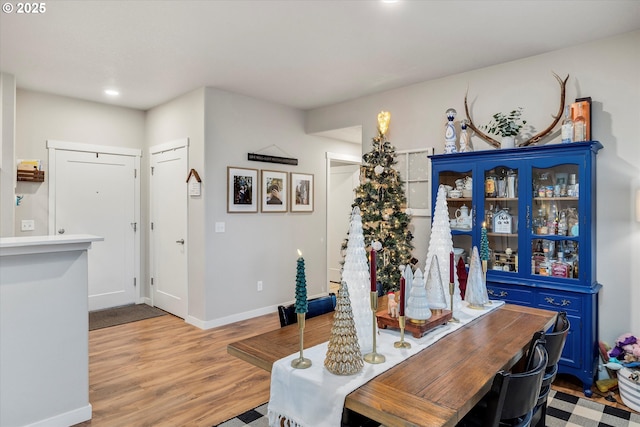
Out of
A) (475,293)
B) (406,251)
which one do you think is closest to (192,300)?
(406,251)

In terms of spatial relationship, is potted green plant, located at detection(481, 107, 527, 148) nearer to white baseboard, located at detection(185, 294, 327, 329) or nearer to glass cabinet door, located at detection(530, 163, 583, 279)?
glass cabinet door, located at detection(530, 163, 583, 279)

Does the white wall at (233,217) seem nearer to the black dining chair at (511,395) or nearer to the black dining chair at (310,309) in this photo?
the black dining chair at (310,309)

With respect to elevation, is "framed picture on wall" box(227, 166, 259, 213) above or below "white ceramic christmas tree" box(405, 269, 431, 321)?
above

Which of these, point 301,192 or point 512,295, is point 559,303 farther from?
point 301,192

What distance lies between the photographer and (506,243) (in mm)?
3305

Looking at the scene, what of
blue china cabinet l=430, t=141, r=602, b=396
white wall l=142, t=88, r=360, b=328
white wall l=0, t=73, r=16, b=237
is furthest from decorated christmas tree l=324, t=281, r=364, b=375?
white wall l=0, t=73, r=16, b=237

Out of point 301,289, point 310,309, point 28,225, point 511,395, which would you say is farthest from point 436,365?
point 28,225

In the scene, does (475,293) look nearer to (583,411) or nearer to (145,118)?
(583,411)

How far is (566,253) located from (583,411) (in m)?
1.11

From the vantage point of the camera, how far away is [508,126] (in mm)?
3291

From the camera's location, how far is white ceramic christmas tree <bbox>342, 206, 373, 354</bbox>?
1.59 meters

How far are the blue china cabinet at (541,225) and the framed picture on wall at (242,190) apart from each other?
227cm

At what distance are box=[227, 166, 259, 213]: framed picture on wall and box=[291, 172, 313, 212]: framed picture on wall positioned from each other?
1.99ft

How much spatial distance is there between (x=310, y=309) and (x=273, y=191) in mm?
2959
